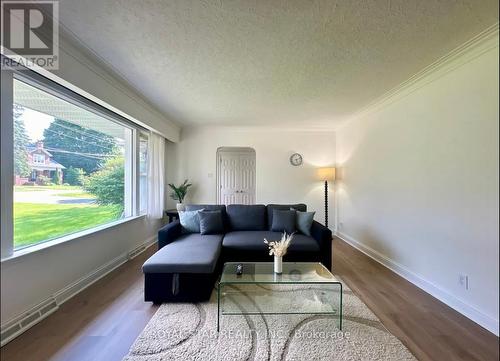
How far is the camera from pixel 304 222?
3.20 m

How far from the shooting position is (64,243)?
7.02 feet

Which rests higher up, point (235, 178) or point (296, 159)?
point (296, 159)

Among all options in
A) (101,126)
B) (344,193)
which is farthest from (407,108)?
(101,126)

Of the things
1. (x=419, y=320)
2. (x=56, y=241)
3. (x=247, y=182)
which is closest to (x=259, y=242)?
(x=419, y=320)

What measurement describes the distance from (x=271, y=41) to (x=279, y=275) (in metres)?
2.05

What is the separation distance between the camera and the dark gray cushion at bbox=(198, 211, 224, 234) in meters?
3.13

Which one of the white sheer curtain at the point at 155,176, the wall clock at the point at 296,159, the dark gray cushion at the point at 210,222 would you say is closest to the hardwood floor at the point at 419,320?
the dark gray cushion at the point at 210,222

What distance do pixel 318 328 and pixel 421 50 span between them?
251 cm

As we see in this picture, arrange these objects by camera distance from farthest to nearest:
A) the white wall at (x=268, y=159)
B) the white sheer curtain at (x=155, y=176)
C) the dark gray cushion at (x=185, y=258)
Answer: the white wall at (x=268, y=159) → the white sheer curtain at (x=155, y=176) → the dark gray cushion at (x=185, y=258)

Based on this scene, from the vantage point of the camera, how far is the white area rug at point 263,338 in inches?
59.2

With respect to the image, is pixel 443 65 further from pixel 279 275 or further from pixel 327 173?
pixel 327 173

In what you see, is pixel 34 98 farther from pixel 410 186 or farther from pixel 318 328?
pixel 410 186

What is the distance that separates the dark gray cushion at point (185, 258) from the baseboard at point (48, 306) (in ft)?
2.61

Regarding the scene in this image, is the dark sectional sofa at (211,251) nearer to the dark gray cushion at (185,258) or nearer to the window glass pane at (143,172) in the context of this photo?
the dark gray cushion at (185,258)
